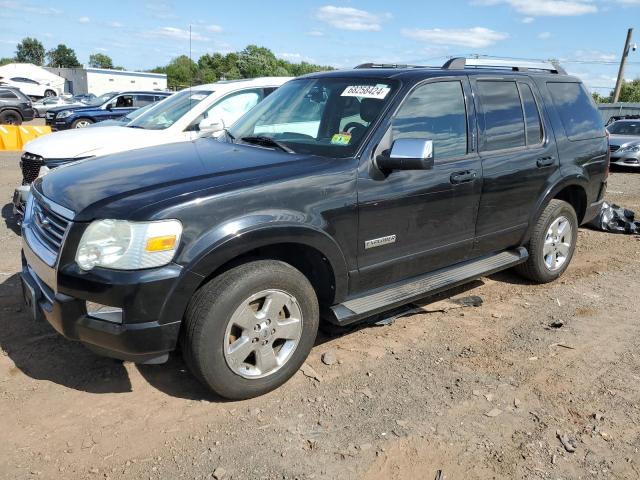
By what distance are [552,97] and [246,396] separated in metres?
3.73

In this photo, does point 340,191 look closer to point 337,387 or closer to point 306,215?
point 306,215

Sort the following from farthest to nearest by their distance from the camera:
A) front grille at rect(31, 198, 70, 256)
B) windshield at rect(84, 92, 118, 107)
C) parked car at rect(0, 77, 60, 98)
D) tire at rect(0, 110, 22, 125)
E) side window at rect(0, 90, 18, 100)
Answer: parked car at rect(0, 77, 60, 98)
side window at rect(0, 90, 18, 100)
tire at rect(0, 110, 22, 125)
windshield at rect(84, 92, 118, 107)
front grille at rect(31, 198, 70, 256)

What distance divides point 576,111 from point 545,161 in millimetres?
866

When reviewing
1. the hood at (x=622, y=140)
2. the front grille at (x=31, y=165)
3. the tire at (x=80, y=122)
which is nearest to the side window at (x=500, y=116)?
the front grille at (x=31, y=165)

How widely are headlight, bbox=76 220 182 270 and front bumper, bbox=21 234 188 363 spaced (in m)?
0.06

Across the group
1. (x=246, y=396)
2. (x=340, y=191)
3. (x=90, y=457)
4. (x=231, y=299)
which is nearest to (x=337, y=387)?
(x=246, y=396)

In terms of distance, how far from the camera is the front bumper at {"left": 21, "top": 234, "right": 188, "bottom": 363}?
8.74 ft

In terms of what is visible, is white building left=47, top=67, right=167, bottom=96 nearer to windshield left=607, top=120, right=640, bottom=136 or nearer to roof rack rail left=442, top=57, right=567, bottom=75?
windshield left=607, top=120, right=640, bottom=136

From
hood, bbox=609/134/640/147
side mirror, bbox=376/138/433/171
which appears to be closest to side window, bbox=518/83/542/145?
side mirror, bbox=376/138/433/171

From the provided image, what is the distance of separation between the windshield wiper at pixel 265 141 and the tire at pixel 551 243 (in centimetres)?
249

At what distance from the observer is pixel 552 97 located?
4824mm

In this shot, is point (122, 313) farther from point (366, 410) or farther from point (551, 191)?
point (551, 191)

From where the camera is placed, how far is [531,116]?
15.0ft

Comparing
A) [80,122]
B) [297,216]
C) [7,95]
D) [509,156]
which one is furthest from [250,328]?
[7,95]
